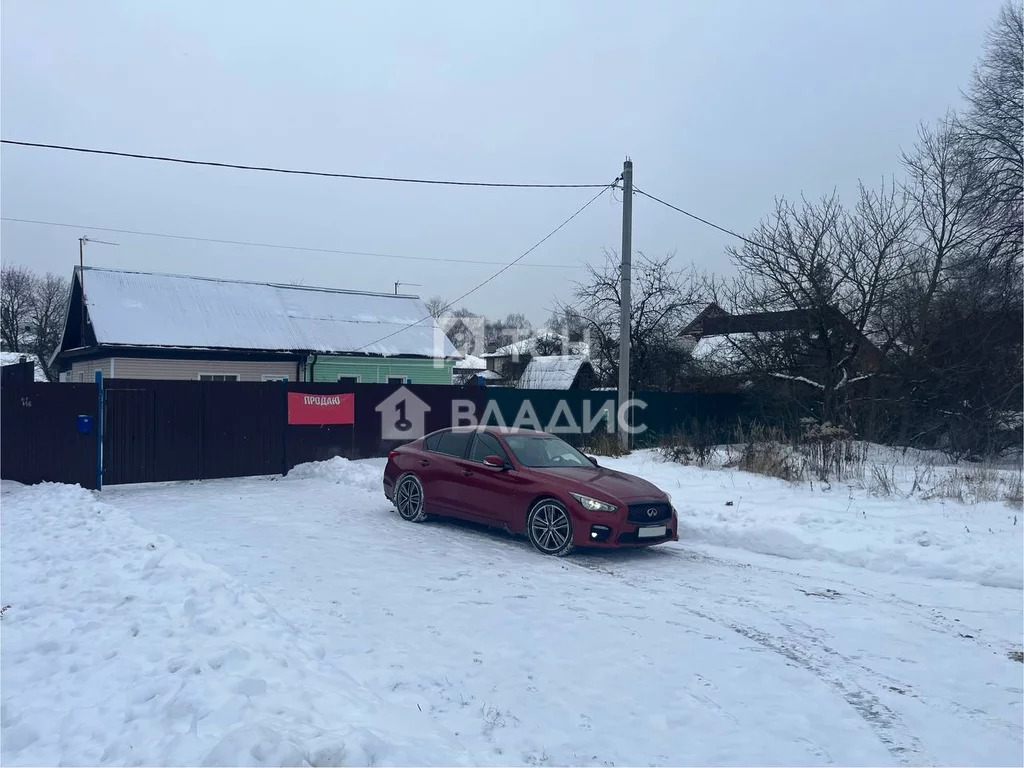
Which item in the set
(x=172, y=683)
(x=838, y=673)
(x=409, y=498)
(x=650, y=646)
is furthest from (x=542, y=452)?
(x=172, y=683)

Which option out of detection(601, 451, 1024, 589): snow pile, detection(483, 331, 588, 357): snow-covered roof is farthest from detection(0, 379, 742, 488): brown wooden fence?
detection(483, 331, 588, 357): snow-covered roof

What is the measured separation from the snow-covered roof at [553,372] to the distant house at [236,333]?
11005mm

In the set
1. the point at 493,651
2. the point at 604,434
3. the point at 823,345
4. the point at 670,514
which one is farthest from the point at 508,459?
the point at 823,345

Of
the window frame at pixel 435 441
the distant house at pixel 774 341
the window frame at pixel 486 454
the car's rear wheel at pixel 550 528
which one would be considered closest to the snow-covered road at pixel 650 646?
the car's rear wheel at pixel 550 528

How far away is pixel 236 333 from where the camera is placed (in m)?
31.2

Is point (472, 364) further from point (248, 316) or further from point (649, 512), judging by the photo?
point (649, 512)

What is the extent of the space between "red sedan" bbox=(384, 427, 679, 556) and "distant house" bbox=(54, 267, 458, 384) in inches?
821

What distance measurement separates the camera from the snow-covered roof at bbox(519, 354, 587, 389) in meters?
45.8

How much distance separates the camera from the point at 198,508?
39.8 feet

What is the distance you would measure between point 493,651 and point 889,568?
5166 millimetres

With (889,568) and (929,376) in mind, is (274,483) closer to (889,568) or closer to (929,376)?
(889,568)

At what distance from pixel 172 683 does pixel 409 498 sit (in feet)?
22.4

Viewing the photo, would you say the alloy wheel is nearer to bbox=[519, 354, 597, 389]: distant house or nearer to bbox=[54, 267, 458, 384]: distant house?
bbox=[54, 267, 458, 384]: distant house

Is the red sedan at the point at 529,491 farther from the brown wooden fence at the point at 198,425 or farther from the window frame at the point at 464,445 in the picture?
the brown wooden fence at the point at 198,425
